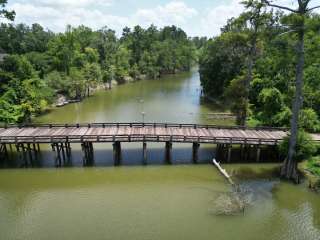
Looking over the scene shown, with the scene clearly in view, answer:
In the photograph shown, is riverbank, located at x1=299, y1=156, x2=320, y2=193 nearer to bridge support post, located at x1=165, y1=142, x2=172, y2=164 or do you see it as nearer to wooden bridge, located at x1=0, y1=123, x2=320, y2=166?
wooden bridge, located at x1=0, y1=123, x2=320, y2=166

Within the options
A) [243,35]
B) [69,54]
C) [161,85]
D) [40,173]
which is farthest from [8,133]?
[161,85]

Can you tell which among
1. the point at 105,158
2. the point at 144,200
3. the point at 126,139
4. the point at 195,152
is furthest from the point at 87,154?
the point at 195,152

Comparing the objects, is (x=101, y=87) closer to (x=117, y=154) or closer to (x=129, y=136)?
(x=117, y=154)

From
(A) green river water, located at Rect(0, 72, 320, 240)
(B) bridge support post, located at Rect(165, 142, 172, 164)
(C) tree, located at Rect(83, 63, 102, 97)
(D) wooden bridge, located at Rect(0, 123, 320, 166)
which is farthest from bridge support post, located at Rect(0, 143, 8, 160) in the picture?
(C) tree, located at Rect(83, 63, 102, 97)

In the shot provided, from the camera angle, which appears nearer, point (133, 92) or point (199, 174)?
point (199, 174)

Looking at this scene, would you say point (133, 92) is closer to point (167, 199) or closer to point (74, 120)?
point (74, 120)

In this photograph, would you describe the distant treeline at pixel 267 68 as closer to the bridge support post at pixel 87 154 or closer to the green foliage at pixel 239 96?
the green foliage at pixel 239 96

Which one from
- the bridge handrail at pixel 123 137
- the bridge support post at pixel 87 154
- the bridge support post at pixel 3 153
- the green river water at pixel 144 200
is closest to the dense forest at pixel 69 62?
the bridge support post at pixel 3 153
